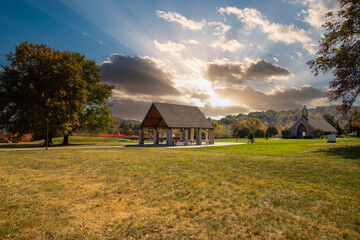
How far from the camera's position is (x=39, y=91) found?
26.0m

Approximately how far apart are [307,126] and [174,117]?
54.4 m

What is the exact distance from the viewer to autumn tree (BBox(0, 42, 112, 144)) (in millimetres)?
25312

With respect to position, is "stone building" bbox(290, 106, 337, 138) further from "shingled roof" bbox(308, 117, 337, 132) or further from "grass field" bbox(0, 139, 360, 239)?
"grass field" bbox(0, 139, 360, 239)

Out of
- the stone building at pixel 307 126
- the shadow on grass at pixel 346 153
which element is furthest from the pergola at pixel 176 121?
the stone building at pixel 307 126

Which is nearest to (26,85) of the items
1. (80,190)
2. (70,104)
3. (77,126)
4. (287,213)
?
(70,104)

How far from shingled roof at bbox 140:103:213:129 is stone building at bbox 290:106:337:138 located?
151 feet

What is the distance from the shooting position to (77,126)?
110ft

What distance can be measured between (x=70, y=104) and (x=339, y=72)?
34316 mm

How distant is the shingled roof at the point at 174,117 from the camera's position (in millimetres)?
33062

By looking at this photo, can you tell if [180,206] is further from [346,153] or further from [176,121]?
[176,121]

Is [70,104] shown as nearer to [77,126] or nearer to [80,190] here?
[77,126]

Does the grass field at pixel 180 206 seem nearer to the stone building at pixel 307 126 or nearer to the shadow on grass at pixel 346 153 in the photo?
the shadow on grass at pixel 346 153

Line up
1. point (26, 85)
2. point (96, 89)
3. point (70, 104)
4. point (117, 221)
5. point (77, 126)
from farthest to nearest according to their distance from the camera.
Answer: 1. point (96, 89)
2. point (77, 126)
3. point (70, 104)
4. point (26, 85)
5. point (117, 221)

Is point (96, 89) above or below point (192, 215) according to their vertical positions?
above
